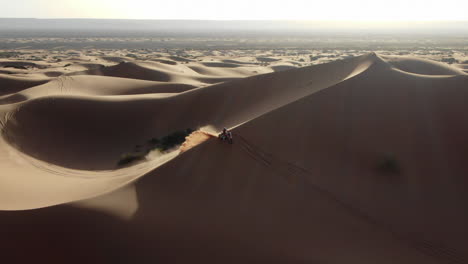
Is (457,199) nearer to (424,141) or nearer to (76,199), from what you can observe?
(424,141)

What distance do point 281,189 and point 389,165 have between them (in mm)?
2874

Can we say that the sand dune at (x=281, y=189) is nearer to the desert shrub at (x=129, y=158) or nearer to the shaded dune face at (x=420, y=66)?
the desert shrub at (x=129, y=158)

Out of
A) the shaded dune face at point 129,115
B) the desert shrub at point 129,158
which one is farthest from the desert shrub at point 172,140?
the shaded dune face at point 129,115

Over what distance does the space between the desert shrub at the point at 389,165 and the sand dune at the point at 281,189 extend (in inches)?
1.7

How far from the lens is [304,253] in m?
6.69

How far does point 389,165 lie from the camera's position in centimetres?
916

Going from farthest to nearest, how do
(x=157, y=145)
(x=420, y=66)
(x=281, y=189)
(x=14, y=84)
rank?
1. (x=14, y=84)
2. (x=420, y=66)
3. (x=157, y=145)
4. (x=281, y=189)

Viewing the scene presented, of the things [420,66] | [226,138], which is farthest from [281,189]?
[420,66]

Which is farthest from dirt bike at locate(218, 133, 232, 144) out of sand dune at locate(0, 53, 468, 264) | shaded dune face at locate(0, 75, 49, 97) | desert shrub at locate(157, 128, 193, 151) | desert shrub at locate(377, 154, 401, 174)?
shaded dune face at locate(0, 75, 49, 97)

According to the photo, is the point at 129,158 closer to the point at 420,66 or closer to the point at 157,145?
the point at 157,145

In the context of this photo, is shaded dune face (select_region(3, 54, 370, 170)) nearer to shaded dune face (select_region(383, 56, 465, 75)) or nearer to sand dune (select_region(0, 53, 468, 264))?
sand dune (select_region(0, 53, 468, 264))

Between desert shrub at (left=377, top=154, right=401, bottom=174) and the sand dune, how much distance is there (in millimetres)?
44

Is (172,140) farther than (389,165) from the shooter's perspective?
Yes

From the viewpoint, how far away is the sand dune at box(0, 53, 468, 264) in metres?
6.79
